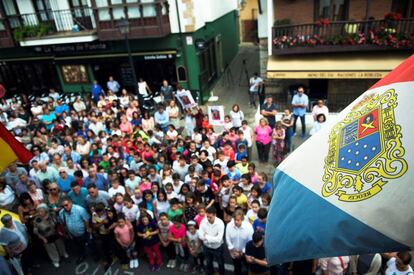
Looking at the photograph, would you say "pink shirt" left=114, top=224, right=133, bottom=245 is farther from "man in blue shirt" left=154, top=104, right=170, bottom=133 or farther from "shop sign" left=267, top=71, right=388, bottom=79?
"shop sign" left=267, top=71, right=388, bottom=79

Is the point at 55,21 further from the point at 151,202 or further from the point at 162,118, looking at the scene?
the point at 151,202

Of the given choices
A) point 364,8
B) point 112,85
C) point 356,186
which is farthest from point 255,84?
point 356,186

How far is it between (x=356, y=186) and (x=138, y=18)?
575 inches

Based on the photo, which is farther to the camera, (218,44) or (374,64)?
(218,44)

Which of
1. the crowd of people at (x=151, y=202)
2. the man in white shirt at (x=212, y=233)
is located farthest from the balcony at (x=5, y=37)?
the man in white shirt at (x=212, y=233)

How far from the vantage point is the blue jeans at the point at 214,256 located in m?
6.47

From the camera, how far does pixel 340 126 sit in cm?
271

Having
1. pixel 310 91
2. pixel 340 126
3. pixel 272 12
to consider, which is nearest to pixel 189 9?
pixel 272 12

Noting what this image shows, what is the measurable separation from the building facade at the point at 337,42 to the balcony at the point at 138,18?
4700mm

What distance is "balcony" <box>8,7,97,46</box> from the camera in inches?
655

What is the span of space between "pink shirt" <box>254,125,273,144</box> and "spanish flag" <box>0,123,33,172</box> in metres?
6.01

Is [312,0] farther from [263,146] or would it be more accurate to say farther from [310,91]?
[263,146]

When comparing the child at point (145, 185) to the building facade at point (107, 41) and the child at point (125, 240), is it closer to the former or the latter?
the child at point (125, 240)

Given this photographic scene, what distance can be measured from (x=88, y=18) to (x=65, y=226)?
12.5m
